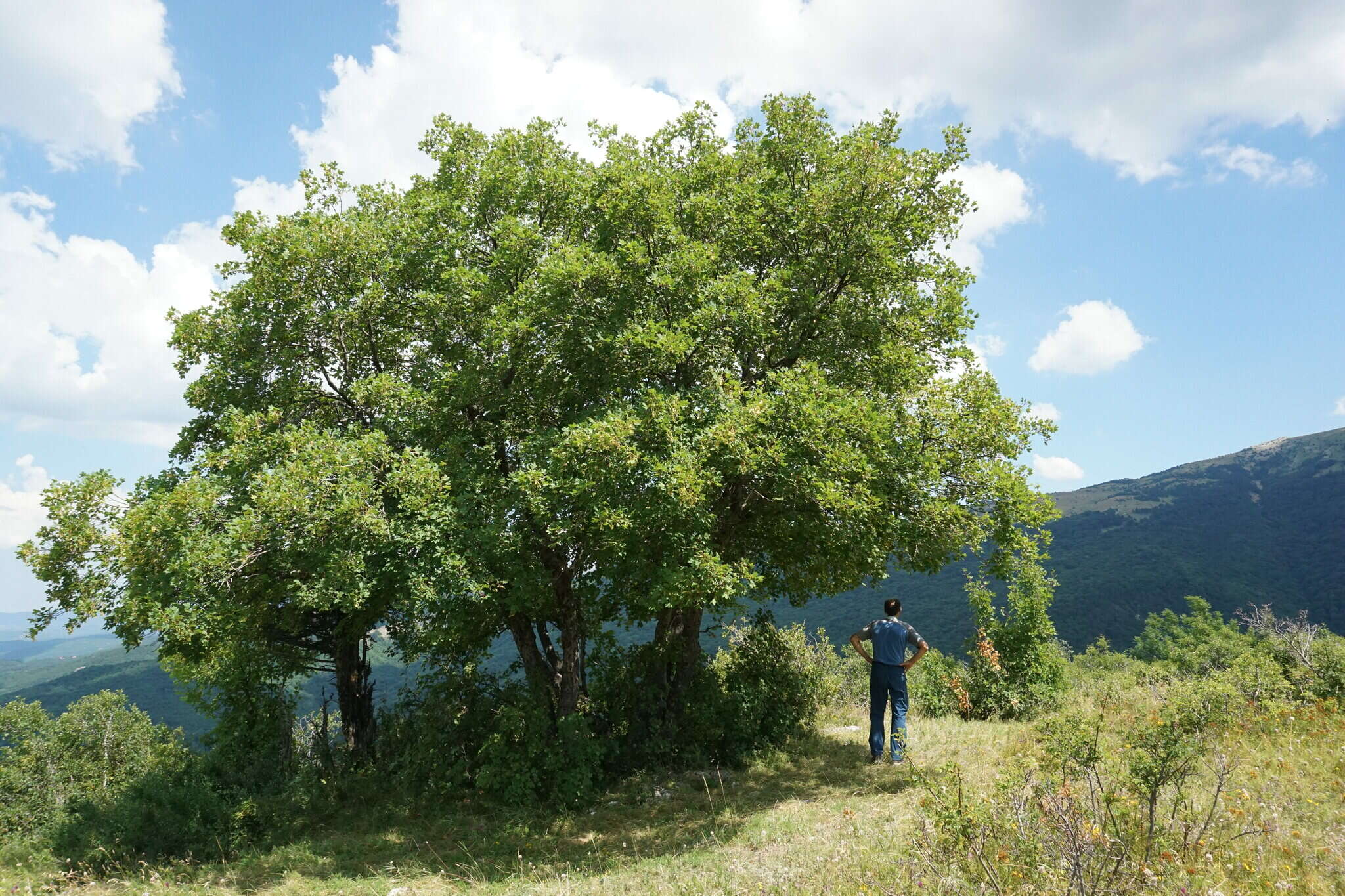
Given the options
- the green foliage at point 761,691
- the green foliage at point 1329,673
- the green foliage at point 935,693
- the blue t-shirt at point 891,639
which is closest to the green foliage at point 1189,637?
the green foliage at point 935,693

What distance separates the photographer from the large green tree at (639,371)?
32.4 feet

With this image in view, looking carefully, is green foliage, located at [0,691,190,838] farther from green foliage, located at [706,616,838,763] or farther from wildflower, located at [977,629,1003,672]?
wildflower, located at [977,629,1003,672]

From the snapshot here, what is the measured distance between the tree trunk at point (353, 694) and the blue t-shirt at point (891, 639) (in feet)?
40.8

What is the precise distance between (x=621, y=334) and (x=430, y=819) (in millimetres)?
8415

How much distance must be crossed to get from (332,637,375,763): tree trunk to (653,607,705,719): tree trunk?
8.06 metres

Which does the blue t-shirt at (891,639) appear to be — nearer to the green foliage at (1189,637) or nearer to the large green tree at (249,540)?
the large green tree at (249,540)

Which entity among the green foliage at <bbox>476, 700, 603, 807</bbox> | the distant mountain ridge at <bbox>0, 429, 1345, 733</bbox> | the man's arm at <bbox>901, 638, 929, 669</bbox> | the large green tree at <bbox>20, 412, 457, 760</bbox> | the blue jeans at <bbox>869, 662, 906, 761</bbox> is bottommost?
the distant mountain ridge at <bbox>0, 429, 1345, 733</bbox>

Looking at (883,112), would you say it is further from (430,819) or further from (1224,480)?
(1224,480)

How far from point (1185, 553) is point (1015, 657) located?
506 feet

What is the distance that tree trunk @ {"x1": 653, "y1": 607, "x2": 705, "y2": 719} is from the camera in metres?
13.3

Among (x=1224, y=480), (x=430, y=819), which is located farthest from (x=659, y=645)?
(x=1224, y=480)

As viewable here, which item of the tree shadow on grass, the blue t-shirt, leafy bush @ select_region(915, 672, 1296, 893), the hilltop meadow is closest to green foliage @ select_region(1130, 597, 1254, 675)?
the hilltop meadow

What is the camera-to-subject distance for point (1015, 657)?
16.2 m

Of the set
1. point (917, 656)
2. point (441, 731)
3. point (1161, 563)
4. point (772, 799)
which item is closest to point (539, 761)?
point (441, 731)
